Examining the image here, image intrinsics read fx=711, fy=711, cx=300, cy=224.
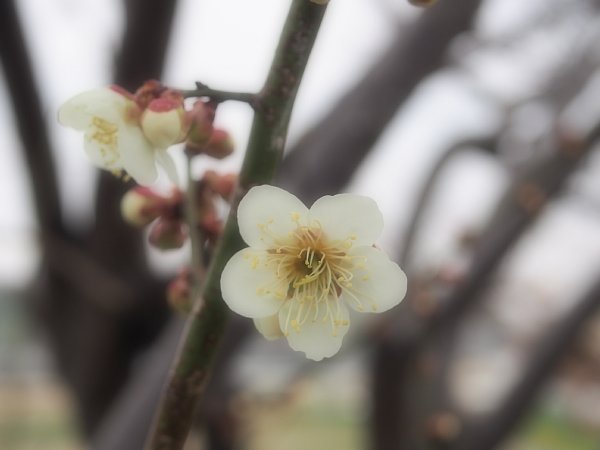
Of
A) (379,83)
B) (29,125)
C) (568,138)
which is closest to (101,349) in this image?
(29,125)

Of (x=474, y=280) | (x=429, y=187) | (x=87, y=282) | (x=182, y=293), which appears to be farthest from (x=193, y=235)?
(x=87, y=282)

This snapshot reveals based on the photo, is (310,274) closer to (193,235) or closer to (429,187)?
(193,235)

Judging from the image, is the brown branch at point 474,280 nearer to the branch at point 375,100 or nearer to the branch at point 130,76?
the branch at point 375,100

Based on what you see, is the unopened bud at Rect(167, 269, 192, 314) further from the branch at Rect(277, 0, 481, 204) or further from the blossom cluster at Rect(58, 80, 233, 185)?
the branch at Rect(277, 0, 481, 204)

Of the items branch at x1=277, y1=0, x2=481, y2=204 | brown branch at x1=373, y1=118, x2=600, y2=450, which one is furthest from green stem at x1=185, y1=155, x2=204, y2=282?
brown branch at x1=373, y1=118, x2=600, y2=450

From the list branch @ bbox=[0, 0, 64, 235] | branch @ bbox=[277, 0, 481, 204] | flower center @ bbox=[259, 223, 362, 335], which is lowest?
branch @ bbox=[0, 0, 64, 235]

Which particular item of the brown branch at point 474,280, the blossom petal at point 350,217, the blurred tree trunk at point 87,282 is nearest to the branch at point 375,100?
the brown branch at point 474,280
